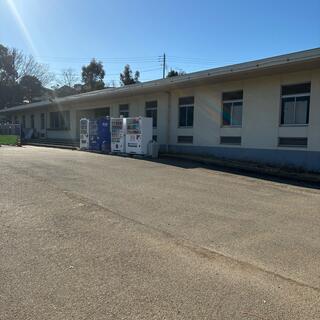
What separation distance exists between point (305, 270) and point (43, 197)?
6.04 m

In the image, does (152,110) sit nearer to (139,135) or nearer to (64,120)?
(139,135)

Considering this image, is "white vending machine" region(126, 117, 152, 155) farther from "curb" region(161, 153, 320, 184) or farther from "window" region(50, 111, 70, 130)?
"window" region(50, 111, 70, 130)

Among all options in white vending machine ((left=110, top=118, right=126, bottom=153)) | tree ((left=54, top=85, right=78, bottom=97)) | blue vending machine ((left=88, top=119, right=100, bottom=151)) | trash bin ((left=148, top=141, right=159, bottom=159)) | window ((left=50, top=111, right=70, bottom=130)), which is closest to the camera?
trash bin ((left=148, top=141, right=159, bottom=159))

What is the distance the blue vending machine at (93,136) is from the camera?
930 inches

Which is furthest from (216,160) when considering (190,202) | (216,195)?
(190,202)

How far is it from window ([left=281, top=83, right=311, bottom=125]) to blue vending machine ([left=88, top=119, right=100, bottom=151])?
39.3 ft

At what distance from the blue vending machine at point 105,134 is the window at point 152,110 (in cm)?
267

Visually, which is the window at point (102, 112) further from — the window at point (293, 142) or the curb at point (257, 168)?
the window at point (293, 142)

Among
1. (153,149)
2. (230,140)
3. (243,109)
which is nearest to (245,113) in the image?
(243,109)

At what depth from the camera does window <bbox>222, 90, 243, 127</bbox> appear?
1783 centimetres

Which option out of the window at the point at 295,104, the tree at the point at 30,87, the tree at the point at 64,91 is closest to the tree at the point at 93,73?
the tree at the point at 64,91

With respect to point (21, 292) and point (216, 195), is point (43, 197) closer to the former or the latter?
point (216, 195)

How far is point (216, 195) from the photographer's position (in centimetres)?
947

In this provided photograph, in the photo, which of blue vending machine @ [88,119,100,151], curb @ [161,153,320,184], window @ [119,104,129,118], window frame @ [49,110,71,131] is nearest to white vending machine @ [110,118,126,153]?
blue vending machine @ [88,119,100,151]
